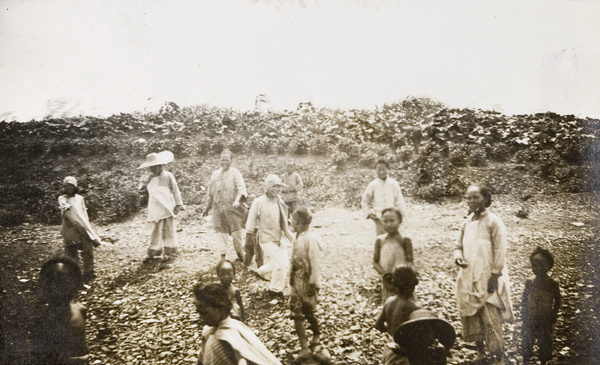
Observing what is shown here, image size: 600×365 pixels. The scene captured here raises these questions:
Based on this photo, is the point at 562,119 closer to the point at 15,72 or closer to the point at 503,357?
the point at 503,357

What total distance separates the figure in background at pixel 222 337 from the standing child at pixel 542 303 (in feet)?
7.53

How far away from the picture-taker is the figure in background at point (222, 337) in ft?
6.78

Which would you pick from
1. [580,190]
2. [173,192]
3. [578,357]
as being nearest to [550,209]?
[580,190]

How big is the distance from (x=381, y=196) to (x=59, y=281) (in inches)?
123

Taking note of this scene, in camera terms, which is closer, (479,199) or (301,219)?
(479,199)

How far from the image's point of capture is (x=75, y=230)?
393cm

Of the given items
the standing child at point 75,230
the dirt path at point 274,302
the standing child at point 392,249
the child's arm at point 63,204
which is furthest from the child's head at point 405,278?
the child's arm at point 63,204

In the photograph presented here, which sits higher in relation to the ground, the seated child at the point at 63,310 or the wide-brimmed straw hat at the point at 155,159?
the wide-brimmed straw hat at the point at 155,159

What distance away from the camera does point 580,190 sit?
4.26 m

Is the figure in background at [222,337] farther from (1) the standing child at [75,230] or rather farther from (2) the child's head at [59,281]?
(1) the standing child at [75,230]

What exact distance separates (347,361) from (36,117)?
410 centimetres

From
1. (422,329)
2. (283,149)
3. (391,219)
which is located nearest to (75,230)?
(283,149)

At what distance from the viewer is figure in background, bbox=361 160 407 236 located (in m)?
4.12

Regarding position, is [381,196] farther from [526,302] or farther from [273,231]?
[526,302]
